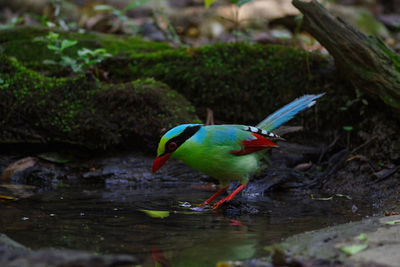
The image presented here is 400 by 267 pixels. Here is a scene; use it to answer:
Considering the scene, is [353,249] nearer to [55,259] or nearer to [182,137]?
[55,259]

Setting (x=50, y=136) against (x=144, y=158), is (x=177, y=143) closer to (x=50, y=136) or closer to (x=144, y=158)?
(x=144, y=158)

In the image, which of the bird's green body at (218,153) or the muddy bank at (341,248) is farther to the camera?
the bird's green body at (218,153)


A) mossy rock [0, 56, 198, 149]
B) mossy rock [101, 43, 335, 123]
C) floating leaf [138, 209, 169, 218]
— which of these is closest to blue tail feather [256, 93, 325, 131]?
mossy rock [101, 43, 335, 123]

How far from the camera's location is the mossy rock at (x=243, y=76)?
19.3ft

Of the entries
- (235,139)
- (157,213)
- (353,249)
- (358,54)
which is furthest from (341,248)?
(358,54)

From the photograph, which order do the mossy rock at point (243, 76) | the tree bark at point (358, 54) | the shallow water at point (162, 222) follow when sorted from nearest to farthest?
the shallow water at point (162, 222)
the tree bark at point (358, 54)
the mossy rock at point (243, 76)

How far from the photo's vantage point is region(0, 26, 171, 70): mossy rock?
680 centimetres

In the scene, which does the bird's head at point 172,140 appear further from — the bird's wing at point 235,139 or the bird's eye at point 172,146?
the bird's wing at point 235,139

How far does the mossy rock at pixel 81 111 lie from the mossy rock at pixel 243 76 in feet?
1.51

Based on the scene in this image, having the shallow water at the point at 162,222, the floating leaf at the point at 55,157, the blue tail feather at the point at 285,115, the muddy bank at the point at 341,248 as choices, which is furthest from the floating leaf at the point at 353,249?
the floating leaf at the point at 55,157

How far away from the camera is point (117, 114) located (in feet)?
18.5

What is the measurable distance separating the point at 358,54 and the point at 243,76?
1558mm

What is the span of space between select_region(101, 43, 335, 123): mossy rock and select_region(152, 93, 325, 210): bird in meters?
1.44

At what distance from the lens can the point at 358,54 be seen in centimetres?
498
